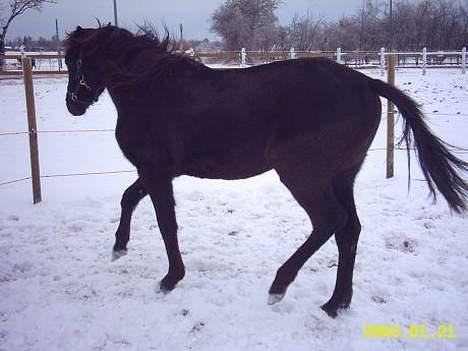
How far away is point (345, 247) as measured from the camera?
9.34 feet

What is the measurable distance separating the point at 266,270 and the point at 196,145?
1.29 meters

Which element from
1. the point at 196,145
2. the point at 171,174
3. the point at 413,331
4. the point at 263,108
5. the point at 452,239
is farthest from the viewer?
the point at 452,239

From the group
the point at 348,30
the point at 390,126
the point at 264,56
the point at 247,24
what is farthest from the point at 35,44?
the point at 390,126

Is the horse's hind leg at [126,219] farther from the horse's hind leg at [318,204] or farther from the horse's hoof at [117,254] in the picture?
the horse's hind leg at [318,204]

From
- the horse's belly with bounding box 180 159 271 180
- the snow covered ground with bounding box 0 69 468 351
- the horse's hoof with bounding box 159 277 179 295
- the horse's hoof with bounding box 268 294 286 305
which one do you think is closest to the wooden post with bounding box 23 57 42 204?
the snow covered ground with bounding box 0 69 468 351

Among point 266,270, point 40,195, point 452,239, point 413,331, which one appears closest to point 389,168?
point 452,239

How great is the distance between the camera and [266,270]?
3.42 meters

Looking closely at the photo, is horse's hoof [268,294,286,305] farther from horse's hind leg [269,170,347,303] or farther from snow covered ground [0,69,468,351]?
horse's hind leg [269,170,347,303]

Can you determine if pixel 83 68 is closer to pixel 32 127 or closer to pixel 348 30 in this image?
pixel 32 127

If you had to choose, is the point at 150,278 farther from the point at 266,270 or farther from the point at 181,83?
the point at 181,83

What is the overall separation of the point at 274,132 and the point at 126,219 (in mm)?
1617

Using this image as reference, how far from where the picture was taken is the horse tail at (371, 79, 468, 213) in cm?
275

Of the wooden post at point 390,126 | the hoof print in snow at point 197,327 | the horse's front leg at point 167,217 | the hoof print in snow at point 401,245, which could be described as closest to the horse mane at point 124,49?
the horse's front leg at point 167,217

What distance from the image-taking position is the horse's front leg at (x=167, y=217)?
3.06 meters
